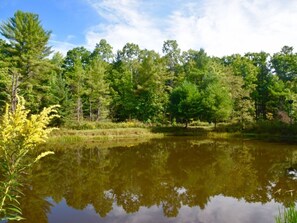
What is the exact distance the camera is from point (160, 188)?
11992 mm

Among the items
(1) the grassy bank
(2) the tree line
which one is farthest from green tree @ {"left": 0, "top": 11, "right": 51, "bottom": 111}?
(1) the grassy bank

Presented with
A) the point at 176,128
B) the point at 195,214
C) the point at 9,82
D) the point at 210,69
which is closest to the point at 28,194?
the point at 195,214

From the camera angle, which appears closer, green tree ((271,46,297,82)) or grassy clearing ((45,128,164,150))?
grassy clearing ((45,128,164,150))

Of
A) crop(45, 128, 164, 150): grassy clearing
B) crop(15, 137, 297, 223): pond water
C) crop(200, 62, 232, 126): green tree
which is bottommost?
crop(15, 137, 297, 223): pond water

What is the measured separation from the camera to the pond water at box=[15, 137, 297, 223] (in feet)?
30.0

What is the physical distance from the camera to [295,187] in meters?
11.8

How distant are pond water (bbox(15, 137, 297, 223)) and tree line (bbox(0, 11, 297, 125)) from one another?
52.5 feet

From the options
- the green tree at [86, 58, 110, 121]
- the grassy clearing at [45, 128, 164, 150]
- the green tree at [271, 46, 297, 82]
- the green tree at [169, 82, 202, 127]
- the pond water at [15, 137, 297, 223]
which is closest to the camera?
the pond water at [15, 137, 297, 223]

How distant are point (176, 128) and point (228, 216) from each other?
91.0ft

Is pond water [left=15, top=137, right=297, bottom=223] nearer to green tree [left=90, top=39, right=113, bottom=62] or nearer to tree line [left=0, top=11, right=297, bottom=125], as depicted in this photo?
tree line [left=0, top=11, right=297, bottom=125]

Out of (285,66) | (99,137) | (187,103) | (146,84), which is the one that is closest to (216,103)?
(187,103)

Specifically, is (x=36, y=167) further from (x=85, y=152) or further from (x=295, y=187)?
(x=295, y=187)

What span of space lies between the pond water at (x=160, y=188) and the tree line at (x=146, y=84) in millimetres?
16003

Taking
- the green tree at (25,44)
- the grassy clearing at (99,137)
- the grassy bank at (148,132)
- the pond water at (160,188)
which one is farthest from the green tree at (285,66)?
the green tree at (25,44)
